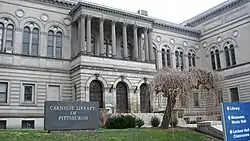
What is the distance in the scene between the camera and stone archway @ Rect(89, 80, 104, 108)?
31.5 m

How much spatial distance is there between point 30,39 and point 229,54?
1112 inches

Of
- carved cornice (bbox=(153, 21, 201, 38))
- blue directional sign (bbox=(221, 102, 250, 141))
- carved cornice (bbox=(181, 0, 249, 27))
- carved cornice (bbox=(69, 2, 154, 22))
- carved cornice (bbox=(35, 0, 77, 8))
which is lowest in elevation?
blue directional sign (bbox=(221, 102, 250, 141))

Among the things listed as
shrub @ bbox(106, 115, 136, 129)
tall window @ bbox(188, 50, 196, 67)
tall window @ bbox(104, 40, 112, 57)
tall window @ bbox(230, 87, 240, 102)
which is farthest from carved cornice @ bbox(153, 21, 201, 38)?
shrub @ bbox(106, 115, 136, 129)

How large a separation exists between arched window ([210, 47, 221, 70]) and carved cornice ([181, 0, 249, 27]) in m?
5.48

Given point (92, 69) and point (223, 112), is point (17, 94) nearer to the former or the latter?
point (92, 69)

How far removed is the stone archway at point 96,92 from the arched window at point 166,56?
14348mm

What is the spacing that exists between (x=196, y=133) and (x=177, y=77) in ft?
14.0

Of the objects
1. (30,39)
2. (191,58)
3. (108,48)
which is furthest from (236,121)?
(191,58)

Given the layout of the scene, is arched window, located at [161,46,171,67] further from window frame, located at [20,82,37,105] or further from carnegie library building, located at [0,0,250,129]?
window frame, located at [20,82,37,105]

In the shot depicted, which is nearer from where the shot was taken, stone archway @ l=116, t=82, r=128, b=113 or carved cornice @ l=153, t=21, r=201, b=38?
stone archway @ l=116, t=82, r=128, b=113

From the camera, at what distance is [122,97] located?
3325 cm

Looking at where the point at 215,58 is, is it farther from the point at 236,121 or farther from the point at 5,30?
the point at 236,121

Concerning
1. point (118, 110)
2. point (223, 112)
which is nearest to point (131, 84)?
point (118, 110)

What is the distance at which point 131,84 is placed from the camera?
1323 inches
